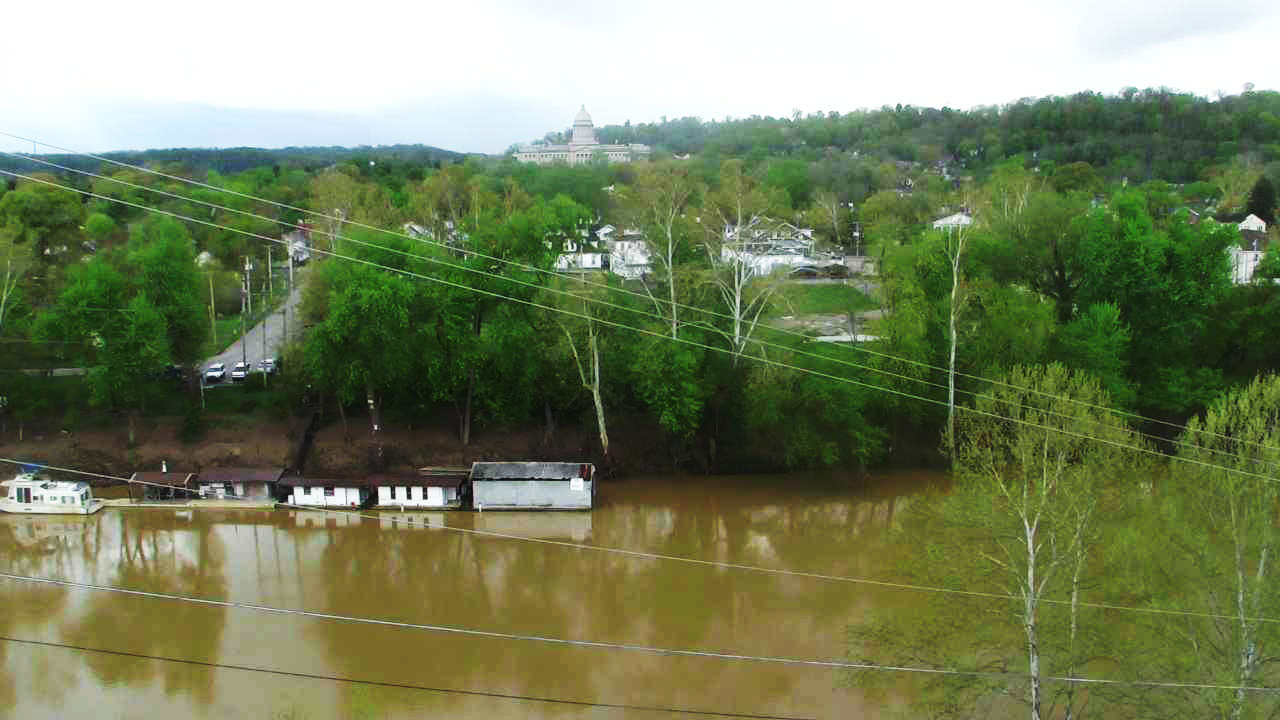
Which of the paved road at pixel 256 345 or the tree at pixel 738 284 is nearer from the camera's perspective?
the tree at pixel 738 284

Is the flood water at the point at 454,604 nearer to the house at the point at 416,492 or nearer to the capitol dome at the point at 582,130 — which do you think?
the house at the point at 416,492

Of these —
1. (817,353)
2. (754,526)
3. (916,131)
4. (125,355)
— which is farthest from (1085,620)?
(916,131)

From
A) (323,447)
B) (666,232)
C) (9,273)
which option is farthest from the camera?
(666,232)

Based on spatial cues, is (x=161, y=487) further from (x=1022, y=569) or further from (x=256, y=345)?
(x=1022, y=569)

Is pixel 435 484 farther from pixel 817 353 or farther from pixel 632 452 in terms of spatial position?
pixel 817 353

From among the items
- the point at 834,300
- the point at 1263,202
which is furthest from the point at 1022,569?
the point at 1263,202

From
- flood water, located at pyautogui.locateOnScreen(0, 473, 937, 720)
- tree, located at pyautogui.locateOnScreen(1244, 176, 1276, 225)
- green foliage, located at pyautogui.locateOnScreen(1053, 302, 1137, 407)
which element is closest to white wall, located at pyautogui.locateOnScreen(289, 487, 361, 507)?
flood water, located at pyautogui.locateOnScreen(0, 473, 937, 720)

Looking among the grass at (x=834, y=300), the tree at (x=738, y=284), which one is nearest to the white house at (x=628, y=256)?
the tree at (x=738, y=284)
